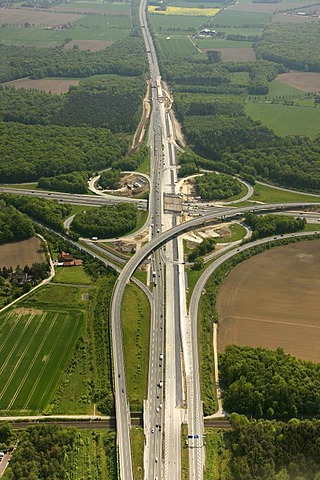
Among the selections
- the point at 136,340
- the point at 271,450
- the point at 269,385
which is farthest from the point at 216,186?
the point at 271,450

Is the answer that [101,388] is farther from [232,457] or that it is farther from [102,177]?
[102,177]

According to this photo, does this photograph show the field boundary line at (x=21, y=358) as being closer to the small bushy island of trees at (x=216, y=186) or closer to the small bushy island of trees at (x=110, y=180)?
the small bushy island of trees at (x=110, y=180)

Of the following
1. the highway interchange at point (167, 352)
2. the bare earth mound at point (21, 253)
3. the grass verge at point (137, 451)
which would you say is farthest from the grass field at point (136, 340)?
the bare earth mound at point (21, 253)

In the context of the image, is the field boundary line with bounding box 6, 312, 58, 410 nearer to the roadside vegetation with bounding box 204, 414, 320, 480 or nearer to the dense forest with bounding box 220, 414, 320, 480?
the roadside vegetation with bounding box 204, 414, 320, 480

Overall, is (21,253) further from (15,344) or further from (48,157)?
(48,157)

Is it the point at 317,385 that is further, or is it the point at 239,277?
the point at 239,277

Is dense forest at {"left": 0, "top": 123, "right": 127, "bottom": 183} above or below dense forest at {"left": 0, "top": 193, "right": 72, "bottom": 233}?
above

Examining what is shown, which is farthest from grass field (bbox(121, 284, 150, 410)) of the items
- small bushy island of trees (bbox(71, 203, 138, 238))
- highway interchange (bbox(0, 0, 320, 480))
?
small bushy island of trees (bbox(71, 203, 138, 238))

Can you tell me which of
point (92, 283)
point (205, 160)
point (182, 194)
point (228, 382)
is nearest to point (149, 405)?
point (228, 382)
